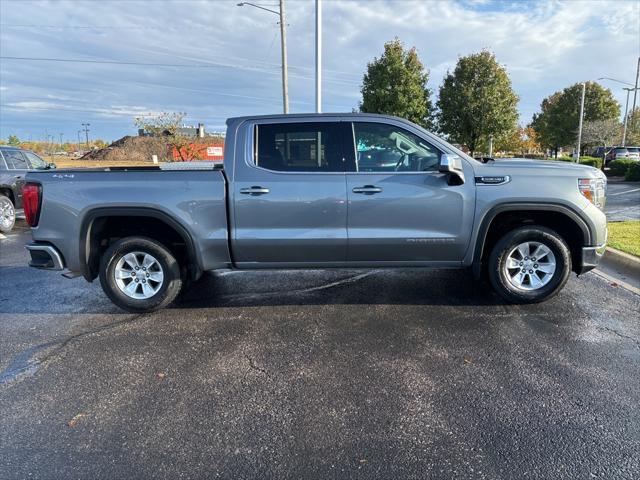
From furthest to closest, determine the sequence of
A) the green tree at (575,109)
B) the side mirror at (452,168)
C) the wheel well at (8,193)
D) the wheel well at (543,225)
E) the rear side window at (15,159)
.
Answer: the green tree at (575,109) < the rear side window at (15,159) < the wheel well at (8,193) < the wheel well at (543,225) < the side mirror at (452,168)

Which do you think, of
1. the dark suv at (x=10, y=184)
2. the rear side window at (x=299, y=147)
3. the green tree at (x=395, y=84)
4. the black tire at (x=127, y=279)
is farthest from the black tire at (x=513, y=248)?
the green tree at (x=395, y=84)

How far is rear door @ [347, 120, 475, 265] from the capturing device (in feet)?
14.3

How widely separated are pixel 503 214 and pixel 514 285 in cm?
75

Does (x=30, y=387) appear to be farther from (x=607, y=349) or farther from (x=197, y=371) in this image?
(x=607, y=349)

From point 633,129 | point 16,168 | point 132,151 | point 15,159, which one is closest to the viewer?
point 16,168

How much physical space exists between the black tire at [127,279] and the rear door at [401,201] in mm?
1868

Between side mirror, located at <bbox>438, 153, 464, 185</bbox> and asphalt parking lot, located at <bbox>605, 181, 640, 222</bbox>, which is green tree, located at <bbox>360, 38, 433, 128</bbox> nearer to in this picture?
asphalt parking lot, located at <bbox>605, 181, 640, 222</bbox>

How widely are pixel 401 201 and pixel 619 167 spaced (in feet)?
81.0

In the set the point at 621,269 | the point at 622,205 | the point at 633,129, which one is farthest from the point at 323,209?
the point at 633,129

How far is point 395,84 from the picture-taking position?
76.6 ft

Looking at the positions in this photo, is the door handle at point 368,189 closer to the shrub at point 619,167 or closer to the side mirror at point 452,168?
the side mirror at point 452,168

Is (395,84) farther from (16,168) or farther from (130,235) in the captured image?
(130,235)

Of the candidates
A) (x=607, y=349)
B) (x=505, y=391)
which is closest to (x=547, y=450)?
(x=505, y=391)

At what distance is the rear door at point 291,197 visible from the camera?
171 inches
